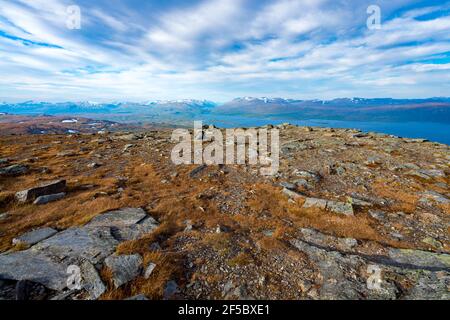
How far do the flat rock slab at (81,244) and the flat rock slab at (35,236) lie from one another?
0.46 m

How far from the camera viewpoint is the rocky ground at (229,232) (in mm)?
8023

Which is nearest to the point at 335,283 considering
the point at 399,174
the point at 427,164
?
the point at 399,174

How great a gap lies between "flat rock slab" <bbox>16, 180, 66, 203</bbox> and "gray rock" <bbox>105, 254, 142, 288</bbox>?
10350mm

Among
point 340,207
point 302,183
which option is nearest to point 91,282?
point 340,207

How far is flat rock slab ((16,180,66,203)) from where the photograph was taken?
1493 centimetres

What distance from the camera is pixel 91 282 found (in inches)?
307

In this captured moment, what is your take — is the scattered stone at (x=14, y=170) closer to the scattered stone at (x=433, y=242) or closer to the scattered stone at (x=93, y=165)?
the scattered stone at (x=93, y=165)

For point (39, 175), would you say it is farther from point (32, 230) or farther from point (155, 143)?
point (155, 143)

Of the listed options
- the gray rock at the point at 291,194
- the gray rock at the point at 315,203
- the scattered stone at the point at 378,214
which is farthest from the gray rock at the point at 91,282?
the scattered stone at the point at 378,214

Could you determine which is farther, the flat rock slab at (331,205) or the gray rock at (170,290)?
the flat rock slab at (331,205)

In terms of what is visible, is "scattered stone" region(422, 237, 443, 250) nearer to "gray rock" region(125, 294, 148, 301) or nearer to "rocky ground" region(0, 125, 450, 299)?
"rocky ground" region(0, 125, 450, 299)

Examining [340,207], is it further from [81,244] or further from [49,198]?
[49,198]

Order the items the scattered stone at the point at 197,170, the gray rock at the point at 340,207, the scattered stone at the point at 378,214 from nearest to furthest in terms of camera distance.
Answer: the scattered stone at the point at 378,214 → the gray rock at the point at 340,207 → the scattered stone at the point at 197,170
